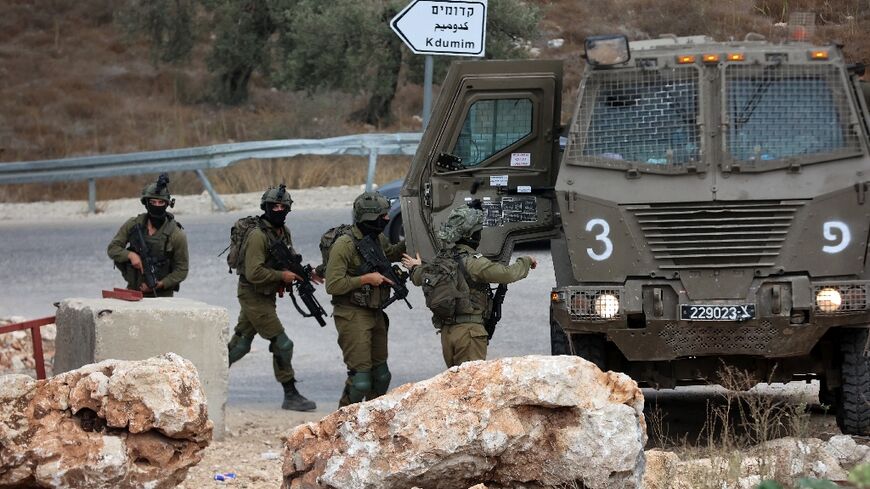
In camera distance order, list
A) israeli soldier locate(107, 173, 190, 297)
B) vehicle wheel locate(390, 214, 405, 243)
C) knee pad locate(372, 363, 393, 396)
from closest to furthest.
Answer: knee pad locate(372, 363, 393, 396), israeli soldier locate(107, 173, 190, 297), vehicle wheel locate(390, 214, 405, 243)

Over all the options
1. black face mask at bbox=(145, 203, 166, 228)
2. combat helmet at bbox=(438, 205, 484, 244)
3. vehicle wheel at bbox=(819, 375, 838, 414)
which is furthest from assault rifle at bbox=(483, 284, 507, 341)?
black face mask at bbox=(145, 203, 166, 228)

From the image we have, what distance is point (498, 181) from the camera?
31.0 feet

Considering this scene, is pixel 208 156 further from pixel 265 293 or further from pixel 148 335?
pixel 148 335

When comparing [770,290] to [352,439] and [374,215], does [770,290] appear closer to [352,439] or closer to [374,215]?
[374,215]

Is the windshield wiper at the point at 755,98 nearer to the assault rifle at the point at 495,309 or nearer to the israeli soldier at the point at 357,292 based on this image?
the assault rifle at the point at 495,309

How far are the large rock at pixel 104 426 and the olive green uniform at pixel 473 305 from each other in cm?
218

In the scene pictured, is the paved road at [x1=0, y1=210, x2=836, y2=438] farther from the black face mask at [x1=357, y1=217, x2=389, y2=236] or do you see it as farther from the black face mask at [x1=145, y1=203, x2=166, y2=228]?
the black face mask at [x1=357, y1=217, x2=389, y2=236]

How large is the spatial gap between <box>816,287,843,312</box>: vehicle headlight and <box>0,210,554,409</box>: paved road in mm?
3621

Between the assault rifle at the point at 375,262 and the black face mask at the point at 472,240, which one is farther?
the assault rifle at the point at 375,262

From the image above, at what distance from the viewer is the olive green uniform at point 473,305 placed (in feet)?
26.8

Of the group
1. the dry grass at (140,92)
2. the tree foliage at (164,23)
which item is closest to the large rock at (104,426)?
the dry grass at (140,92)

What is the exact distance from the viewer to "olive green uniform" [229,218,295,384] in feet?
31.8

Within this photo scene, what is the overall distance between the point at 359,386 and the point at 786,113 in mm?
3055

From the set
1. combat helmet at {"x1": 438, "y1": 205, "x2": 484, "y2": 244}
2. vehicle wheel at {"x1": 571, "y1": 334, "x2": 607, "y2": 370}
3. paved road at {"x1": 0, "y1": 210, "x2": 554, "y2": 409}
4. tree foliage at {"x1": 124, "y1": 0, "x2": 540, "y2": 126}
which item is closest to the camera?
combat helmet at {"x1": 438, "y1": 205, "x2": 484, "y2": 244}
